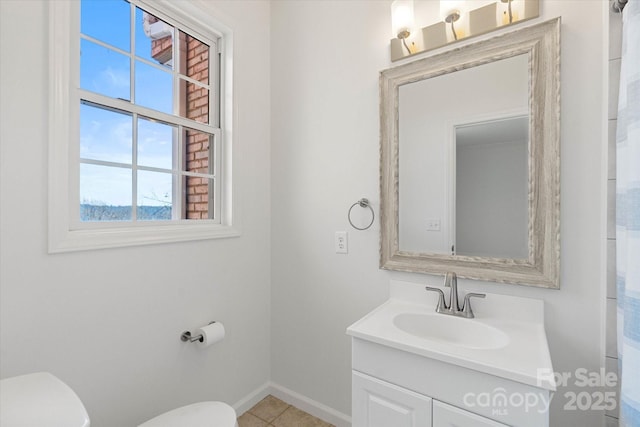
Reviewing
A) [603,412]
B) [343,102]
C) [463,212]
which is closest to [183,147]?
[343,102]

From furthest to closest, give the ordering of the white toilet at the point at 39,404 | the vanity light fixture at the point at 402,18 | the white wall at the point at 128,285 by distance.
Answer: the vanity light fixture at the point at 402,18
the white wall at the point at 128,285
the white toilet at the point at 39,404

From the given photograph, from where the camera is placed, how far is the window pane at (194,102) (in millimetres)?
1712

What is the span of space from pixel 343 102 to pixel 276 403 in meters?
1.97

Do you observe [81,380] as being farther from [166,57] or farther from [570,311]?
[570,311]

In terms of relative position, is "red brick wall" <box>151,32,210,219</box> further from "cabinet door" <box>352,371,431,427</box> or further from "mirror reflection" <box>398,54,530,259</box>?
"cabinet door" <box>352,371,431,427</box>

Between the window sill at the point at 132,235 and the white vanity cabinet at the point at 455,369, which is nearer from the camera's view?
the white vanity cabinet at the point at 455,369

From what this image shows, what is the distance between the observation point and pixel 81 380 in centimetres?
119

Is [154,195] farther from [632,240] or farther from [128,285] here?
[632,240]

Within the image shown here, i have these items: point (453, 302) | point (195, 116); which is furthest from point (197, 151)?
point (453, 302)

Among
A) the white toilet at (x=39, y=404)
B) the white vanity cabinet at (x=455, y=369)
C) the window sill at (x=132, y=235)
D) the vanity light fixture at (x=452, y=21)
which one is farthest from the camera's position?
the vanity light fixture at (x=452, y=21)

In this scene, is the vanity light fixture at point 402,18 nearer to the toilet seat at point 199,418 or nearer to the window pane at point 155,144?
the window pane at point 155,144

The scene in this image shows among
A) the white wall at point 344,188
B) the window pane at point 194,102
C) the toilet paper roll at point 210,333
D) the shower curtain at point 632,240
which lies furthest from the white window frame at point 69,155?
the shower curtain at point 632,240

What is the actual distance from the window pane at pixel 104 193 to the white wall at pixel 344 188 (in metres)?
0.90

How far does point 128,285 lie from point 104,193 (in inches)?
17.0
